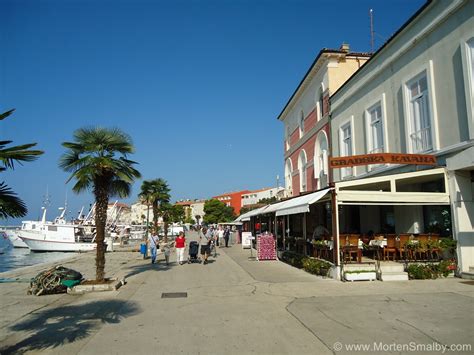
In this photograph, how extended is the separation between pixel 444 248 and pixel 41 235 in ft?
163

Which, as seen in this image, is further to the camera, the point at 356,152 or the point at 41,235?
the point at 41,235

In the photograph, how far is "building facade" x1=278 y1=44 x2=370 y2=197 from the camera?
24750 mm

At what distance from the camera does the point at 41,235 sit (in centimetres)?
5053

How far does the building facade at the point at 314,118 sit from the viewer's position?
81.2 ft

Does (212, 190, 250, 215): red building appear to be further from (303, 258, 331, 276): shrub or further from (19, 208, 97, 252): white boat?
(303, 258, 331, 276): shrub

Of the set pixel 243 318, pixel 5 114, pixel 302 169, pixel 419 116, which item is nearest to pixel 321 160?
pixel 302 169

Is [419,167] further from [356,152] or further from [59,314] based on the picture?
[59,314]

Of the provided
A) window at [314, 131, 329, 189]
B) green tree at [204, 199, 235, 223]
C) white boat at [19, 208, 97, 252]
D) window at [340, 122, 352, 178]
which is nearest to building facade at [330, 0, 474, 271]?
window at [340, 122, 352, 178]

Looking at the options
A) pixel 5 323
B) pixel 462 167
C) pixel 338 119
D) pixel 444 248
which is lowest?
pixel 5 323

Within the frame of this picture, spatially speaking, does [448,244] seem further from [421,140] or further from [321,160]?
[321,160]

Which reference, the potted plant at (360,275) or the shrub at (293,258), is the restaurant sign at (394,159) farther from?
the shrub at (293,258)

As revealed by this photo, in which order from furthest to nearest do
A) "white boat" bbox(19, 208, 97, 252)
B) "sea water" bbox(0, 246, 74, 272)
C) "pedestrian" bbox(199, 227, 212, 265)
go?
"white boat" bbox(19, 208, 97, 252), "sea water" bbox(0, 246, 74, 272), "pedestrian" bbox(199, 227, 212, 265)

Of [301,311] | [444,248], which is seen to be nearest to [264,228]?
[444,248]

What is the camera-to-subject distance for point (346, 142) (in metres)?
22.5
